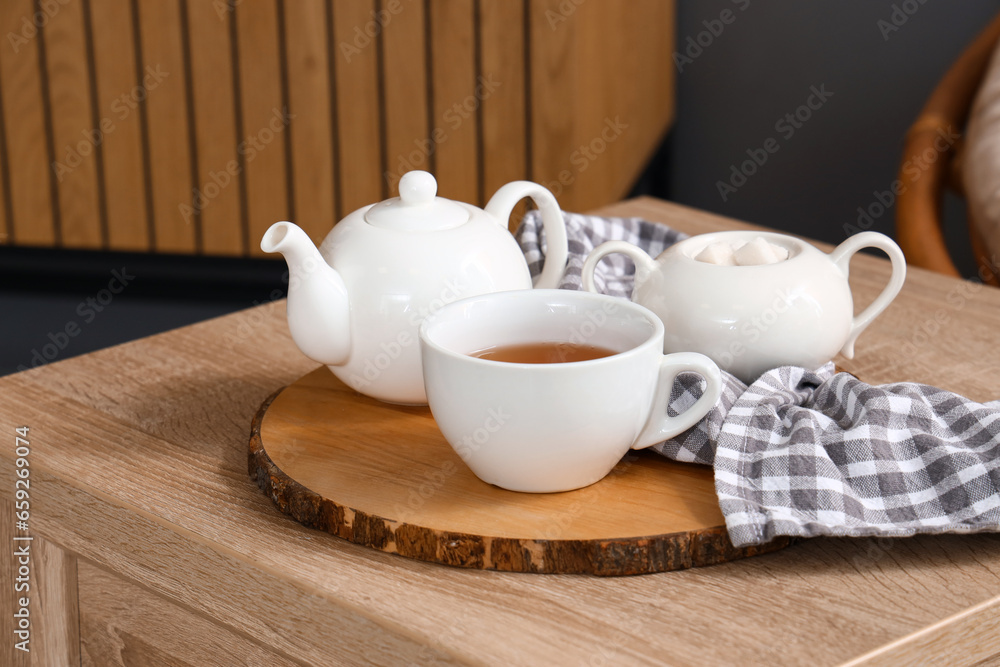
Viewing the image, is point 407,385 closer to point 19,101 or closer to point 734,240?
point 734,240

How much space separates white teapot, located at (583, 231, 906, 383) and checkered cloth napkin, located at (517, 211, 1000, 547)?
0.06ft

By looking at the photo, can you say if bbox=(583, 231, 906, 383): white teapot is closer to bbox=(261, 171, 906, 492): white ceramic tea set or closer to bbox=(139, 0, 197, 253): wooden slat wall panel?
bbox=(261, 171, 906, 492): white ceramic tea set

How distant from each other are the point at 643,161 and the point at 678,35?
376 mm

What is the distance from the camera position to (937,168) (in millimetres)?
1429

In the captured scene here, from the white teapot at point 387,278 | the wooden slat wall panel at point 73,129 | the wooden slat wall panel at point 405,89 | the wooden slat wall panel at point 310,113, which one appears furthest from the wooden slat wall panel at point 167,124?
the white teapot at point 387,278

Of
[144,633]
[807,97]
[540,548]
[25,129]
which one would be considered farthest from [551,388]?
[25,129]

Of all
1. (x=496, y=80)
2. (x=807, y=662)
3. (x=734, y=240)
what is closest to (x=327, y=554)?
(x=807, y=662)

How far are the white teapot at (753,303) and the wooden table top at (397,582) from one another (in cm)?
15

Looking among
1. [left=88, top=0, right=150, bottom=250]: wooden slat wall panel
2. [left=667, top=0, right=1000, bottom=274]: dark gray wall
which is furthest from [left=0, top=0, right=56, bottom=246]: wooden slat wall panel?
[left=667, top=0, right=1000, bottom=274]: dark gray wall

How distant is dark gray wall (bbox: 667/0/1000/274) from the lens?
2.11 metres

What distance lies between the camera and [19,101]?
7.89ft

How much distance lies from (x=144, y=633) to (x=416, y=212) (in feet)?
1.01

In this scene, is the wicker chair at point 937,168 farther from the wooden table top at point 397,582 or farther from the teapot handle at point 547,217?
the teapot handle at point 547,217

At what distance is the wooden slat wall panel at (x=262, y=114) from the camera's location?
7.38ft
